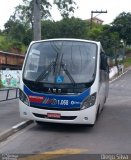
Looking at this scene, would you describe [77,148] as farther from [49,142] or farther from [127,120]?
[127,120]

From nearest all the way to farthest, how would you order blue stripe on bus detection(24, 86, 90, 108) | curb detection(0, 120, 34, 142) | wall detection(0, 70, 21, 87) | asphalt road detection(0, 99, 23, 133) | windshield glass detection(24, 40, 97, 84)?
curb detection(0, 120, 34, 142) → blue stripe on bus detection(24, 86, 90, 108) → windshield glass detection(24, 40, 97, 84) → asphalt road detection(0, 99, 23, 133) → wall detection(0, 70, 21, 87)

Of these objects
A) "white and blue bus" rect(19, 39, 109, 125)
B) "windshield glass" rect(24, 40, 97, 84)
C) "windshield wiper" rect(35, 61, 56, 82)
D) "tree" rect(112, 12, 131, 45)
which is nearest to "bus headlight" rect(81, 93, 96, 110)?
"white and blue bus" rect(19, 39, 109, 125)

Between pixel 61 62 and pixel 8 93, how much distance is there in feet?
34.7

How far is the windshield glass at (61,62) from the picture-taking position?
13008 millimetres

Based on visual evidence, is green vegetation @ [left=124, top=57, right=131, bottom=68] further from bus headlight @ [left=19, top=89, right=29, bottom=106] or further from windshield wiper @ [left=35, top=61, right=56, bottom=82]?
bus headlight @ [left=19, top=89, right=29, bottom=106]

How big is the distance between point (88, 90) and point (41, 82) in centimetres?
135

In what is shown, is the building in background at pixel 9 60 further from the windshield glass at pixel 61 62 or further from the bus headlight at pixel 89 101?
the bus headlight at pixel 89 101

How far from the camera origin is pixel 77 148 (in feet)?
33.9

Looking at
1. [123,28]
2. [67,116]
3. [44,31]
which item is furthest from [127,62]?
[67,116]

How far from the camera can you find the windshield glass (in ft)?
42.7

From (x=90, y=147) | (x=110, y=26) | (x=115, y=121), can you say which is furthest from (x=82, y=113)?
(x=110, y=26)

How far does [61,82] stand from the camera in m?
12.8

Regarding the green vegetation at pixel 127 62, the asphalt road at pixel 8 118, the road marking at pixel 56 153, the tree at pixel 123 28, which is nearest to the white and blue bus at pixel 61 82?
the asphalt road at pixel 8 118

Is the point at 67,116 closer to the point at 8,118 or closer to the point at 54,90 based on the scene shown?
the point at 54,90
